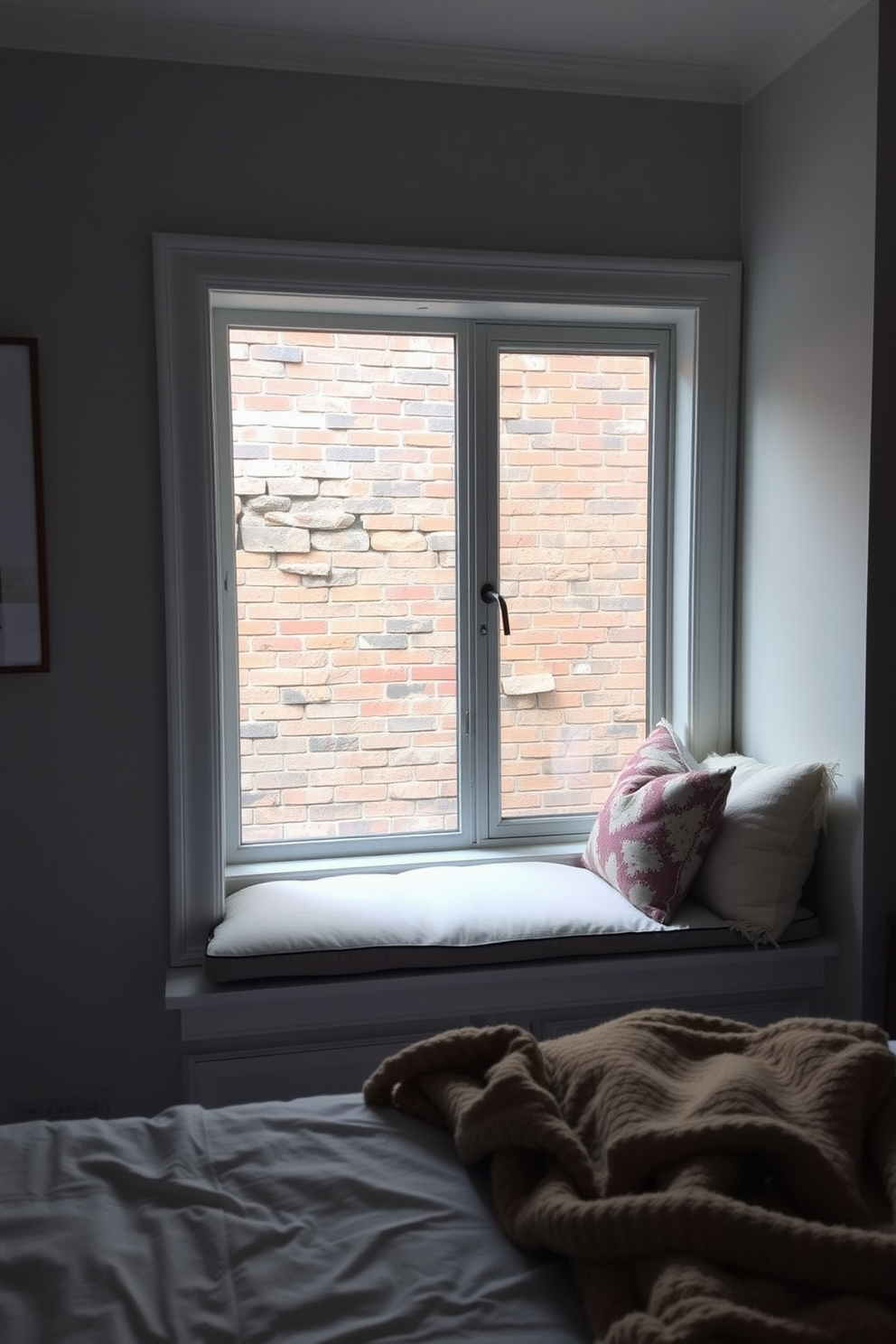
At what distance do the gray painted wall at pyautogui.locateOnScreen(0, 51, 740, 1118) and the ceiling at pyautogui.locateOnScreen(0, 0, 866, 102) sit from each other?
0.16 feet

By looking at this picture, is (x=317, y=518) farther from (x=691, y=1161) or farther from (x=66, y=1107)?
(x=691, y=1161)

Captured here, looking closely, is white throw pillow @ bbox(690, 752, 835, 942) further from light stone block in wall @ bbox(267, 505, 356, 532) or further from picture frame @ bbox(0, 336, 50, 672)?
picture frame @ bbox(0, 336, 50, 672)

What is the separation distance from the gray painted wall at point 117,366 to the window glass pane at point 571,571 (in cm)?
44

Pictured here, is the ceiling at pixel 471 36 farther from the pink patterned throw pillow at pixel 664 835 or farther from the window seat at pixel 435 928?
the window seat at pixel 435 928

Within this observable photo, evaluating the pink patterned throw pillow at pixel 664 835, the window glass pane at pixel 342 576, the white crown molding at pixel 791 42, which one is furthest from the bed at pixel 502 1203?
the white crown molding at pixel 791 42

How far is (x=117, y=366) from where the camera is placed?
2.57m

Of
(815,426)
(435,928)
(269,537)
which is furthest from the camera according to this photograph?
(269,537)

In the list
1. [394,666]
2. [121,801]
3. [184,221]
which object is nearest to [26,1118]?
[121,801]

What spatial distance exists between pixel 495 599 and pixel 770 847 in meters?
0.93

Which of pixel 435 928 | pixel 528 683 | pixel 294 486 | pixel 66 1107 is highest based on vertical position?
pixel 294 486

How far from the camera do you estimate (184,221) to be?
2576 mm

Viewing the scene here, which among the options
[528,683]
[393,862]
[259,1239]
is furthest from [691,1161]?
[528,683]

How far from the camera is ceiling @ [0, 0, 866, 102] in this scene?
7.98 feet

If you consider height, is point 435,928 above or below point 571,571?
below
